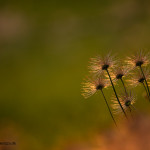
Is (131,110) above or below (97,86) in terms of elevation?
below

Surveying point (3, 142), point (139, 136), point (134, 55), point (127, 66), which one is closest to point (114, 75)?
point (127, 66)

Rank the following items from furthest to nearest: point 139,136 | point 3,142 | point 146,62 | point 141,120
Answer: point 146,62 → point 3,142 → point 141,120 → point 139,136

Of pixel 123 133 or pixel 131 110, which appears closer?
pixel 123 133

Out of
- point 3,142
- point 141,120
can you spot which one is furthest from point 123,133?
point 3,142

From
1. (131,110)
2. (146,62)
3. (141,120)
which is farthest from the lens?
(146,62)

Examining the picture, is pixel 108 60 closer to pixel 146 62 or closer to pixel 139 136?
pixel 146 62

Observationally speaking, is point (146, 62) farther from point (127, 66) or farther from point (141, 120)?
point (141, 120)

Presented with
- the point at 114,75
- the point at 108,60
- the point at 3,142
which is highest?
the point at 108,60
